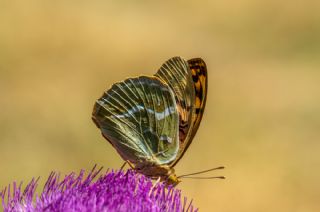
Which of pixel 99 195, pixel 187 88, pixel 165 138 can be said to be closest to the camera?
pixel 99 195

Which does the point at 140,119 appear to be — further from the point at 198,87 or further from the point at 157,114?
the point at 198,87

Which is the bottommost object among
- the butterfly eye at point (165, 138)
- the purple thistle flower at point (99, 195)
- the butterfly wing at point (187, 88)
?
the purple thistle flower at point (99, 195)

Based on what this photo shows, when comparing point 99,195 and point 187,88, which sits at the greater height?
point 187,88

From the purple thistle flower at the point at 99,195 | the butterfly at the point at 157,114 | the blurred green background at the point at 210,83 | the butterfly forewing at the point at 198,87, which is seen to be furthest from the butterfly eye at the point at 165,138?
the blurred green background at the point at 210,83

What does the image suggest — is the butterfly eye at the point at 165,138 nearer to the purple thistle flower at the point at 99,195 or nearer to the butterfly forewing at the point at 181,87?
the butterfly forewing at the point at 181,87

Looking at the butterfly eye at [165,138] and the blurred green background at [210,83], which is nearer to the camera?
the butterfly eye at [165,138]

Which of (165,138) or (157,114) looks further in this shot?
(157,114)

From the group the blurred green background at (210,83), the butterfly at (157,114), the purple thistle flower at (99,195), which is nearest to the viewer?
the purple thistle flower at (99,195)

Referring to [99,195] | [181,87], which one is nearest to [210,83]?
[181,87]
